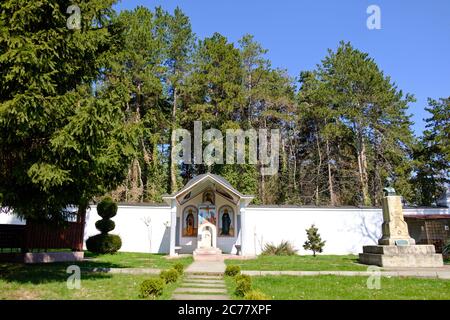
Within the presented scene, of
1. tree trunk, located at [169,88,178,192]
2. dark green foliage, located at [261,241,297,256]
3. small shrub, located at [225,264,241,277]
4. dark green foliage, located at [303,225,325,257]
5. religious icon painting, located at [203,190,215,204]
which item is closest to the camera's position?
small shrub, located at [225,264,241,277]

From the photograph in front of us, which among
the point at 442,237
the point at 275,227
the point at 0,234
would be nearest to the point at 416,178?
the point at 442,237

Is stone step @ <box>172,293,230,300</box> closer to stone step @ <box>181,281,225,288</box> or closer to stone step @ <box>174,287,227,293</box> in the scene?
stone step @ <box>174,287,227,293</box>

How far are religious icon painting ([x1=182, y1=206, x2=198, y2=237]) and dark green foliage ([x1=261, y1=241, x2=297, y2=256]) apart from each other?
4.17m

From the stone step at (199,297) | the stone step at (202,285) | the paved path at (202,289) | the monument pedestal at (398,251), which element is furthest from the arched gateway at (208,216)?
the stone step at (199,297)

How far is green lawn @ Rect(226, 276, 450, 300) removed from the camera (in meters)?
6.62

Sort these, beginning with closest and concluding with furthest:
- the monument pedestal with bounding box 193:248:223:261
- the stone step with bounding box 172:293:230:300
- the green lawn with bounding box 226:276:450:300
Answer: the stone step with bounding box 172:293:230:300 < the green lawn with bounding box 226:276:450:300 < the monument pedestal with bounding box 193:248:223:261

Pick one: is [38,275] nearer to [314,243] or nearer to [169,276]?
[169,276]

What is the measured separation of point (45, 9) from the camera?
7.88 metres

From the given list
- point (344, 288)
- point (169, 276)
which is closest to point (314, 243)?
point (344, 288)

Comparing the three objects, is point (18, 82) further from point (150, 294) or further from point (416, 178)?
point (416, 178)

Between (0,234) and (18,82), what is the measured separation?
747 cm

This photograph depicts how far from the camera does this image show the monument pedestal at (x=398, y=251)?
12.1 meters

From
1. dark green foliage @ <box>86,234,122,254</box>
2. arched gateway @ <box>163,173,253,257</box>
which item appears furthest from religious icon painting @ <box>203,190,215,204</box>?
dark green foliage @ <box>86,234,122,254</box>

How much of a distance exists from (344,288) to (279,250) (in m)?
12.0
